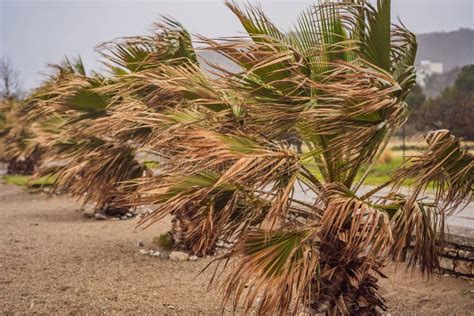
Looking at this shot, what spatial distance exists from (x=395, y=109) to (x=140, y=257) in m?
4.93

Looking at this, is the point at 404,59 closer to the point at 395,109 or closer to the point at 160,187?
the point at 395,109

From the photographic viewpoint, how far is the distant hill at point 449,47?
139625 mm

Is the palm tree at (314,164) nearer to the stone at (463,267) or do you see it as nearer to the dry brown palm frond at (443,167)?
the dry brown palm frond at (443,167)

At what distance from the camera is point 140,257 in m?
7.29

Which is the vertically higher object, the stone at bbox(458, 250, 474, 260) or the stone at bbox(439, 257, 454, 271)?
the stone at bbox(458, 250, 474, 260)

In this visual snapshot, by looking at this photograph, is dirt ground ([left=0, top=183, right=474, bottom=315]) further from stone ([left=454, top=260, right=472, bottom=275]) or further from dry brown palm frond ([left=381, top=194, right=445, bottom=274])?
dry brown palm frond ([left=381, top=194, right=445, bottom=274])

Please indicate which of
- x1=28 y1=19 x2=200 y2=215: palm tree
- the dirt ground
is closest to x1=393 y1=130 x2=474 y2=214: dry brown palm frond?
the dirt ground

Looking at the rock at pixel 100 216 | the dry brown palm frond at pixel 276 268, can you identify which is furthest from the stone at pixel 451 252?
the rock at pixel 100 216

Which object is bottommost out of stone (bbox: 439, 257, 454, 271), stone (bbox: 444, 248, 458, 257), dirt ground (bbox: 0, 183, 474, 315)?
dirt ground (bbox: 0, 183, 474, 315)

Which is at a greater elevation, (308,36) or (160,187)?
(308,36)

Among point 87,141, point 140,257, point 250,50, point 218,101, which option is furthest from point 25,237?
point 250,50

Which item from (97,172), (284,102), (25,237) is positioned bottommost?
(25,237)

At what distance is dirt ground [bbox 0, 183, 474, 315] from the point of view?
198 inches

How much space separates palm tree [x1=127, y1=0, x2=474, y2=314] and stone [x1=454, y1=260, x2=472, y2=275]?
2.44 m
